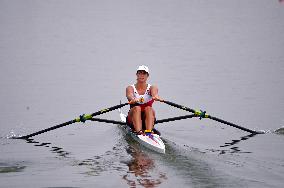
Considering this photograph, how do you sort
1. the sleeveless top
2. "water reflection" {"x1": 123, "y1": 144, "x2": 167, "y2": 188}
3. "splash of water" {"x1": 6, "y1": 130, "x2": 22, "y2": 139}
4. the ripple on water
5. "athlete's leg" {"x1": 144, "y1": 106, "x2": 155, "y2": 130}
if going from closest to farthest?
"water reflection" {"x1": 123, "y1": 144, "x2": 167, "y2": 188}
the ripple on water
"athlete's leg" {"x1": 144, "y1": 106, "x2": 155, "y2": 130}
the sleeveless top
"splash of water" {"x1": 6, "y1": 130, "x2": 22, "y2": 139}

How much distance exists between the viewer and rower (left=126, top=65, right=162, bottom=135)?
19031mm

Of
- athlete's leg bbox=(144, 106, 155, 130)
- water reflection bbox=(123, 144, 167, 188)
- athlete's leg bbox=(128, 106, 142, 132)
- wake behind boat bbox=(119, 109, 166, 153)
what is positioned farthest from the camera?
athlete's leg bbox=(128, 106, 142, 132)

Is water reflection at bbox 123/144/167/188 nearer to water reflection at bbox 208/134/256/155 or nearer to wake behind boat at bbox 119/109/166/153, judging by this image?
wake behind boat at bbox 119/109/166/153

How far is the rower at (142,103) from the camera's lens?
19.0 metres

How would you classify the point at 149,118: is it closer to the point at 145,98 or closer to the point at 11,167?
the point at 145,98

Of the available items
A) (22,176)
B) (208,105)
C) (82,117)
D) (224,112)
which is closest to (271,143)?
(82,117)

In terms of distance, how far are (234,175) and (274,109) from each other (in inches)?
992

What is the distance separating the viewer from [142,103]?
19719 millimetres

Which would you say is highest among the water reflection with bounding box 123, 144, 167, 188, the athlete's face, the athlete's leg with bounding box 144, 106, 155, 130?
the athlete's face

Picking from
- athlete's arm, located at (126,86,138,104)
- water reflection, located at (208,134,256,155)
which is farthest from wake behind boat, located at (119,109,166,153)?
water reflection, located at (208,134,256,155)

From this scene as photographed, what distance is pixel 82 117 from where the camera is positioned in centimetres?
2117

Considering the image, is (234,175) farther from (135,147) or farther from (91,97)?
(91,97)

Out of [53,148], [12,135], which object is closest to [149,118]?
[53,148]

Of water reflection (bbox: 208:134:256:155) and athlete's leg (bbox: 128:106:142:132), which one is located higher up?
athlete's leg (bbox: 128:106:142:132)
